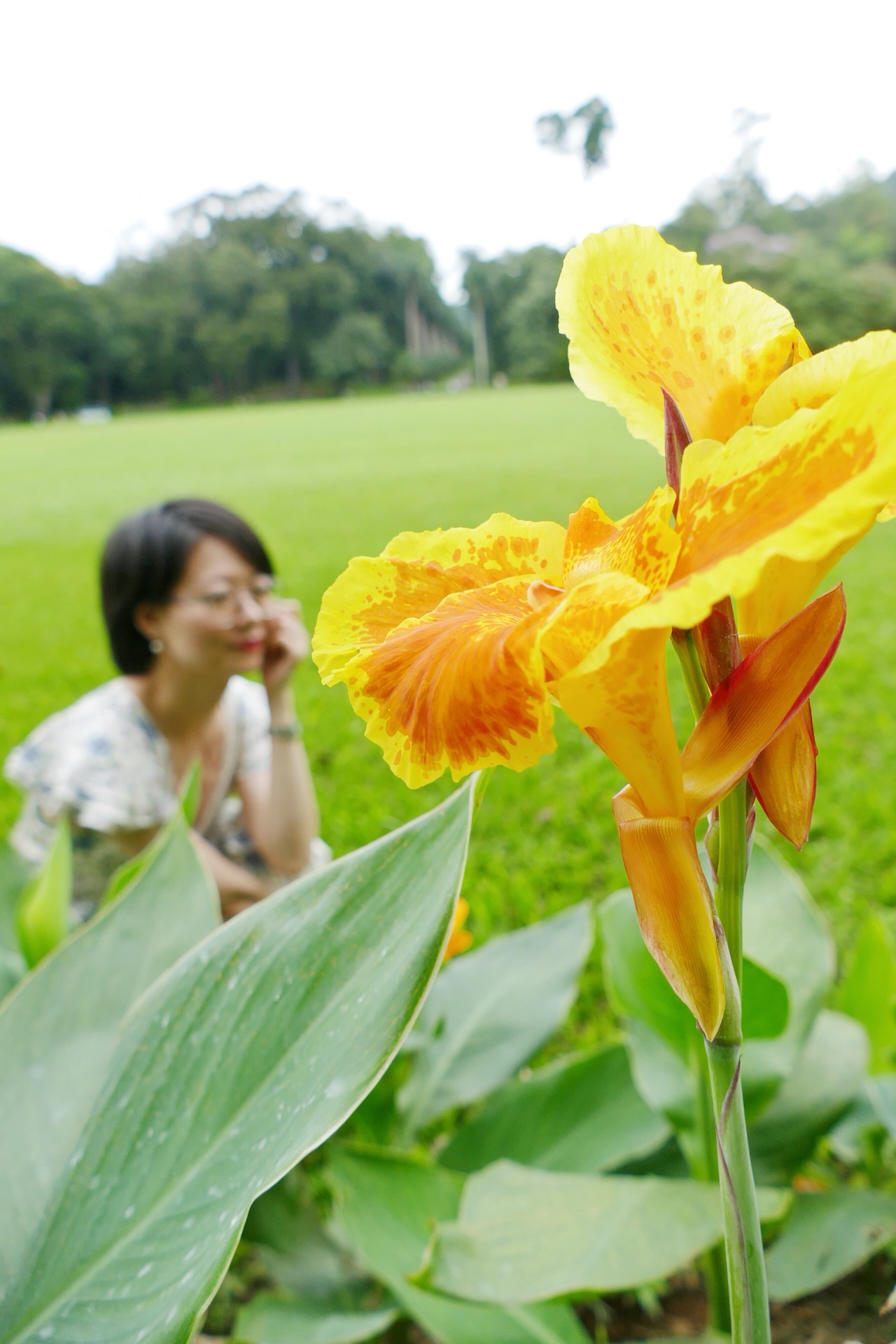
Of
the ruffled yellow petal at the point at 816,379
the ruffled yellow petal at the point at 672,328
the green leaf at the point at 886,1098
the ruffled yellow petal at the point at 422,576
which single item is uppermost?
the ruffled yellow petal at the point at 672,328

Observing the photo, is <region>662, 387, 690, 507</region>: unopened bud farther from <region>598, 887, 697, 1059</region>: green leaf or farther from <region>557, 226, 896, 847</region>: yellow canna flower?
<region>598, 887, 697, 1059</region>: green leaf

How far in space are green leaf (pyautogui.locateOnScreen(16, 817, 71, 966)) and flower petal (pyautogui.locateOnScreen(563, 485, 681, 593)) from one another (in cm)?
83

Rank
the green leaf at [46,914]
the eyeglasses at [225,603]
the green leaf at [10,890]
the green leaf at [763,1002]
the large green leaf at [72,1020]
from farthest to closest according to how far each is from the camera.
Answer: the eyeglasses at [225,603], the green leaf at [10,890], the green leaf at [46,914], the green leaf at [763,1002], the large green leaf at [72,1020]

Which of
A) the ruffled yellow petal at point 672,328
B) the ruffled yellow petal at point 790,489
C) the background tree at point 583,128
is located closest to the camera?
the ruffled yellow petal at point 790,489

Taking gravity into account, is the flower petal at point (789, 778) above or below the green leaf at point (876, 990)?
above

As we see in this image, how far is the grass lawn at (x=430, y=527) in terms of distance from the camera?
2037 millimetres

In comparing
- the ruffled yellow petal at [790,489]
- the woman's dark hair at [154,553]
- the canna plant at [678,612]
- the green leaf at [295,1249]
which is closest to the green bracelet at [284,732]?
the woman's dark hair at [154,553]

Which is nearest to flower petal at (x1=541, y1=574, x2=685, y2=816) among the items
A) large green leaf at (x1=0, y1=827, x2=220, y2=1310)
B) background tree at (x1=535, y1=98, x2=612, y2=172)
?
large green leaf at (x1=0, y1=827, x2=220, y2=1310)

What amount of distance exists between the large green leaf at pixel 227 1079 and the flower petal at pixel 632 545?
0.17m

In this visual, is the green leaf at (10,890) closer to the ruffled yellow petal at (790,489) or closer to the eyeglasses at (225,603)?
the eyeglasses at (225,603)

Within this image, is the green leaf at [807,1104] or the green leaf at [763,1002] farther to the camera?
the green leaf at [807,1104]

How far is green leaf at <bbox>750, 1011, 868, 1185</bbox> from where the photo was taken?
898mm

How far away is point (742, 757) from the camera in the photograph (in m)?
0.33

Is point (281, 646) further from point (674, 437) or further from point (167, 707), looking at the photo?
point (674, 437)
